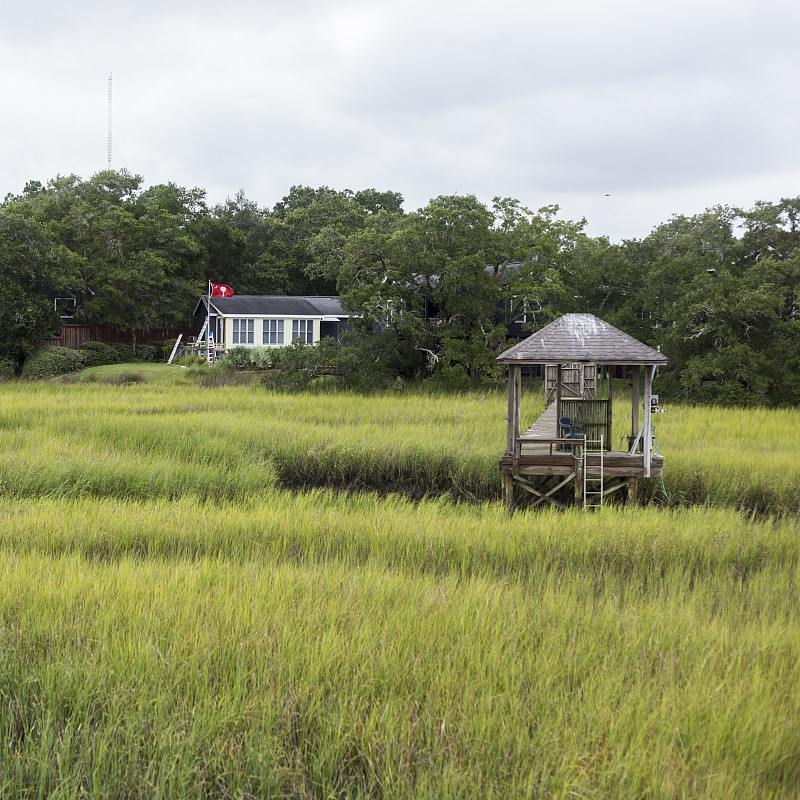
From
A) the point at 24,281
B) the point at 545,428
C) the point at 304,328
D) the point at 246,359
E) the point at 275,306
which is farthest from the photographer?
the point at 304,328

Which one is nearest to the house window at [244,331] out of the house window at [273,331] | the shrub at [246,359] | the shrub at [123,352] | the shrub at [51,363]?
the house window at [273,331]

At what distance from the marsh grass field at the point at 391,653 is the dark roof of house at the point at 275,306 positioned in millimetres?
31243

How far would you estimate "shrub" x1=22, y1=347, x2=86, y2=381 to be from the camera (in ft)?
110

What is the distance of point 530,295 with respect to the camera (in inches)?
1161

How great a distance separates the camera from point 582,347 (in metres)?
14.4

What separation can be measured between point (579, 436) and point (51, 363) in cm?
2816

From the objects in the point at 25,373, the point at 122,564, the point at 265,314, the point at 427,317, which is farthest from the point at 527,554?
the point at 265,314

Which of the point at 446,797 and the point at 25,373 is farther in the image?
the point at 25,373

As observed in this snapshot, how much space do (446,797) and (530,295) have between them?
26994mm

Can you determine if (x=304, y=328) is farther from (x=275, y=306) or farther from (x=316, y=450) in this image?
(x=316, y=450)

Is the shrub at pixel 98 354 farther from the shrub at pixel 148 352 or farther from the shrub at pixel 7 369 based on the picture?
the shrub at pixel 7 369

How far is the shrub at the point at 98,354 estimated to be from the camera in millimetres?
38031

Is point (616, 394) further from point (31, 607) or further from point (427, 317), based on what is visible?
point (31, 607)

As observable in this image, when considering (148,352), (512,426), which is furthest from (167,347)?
(512,426)
